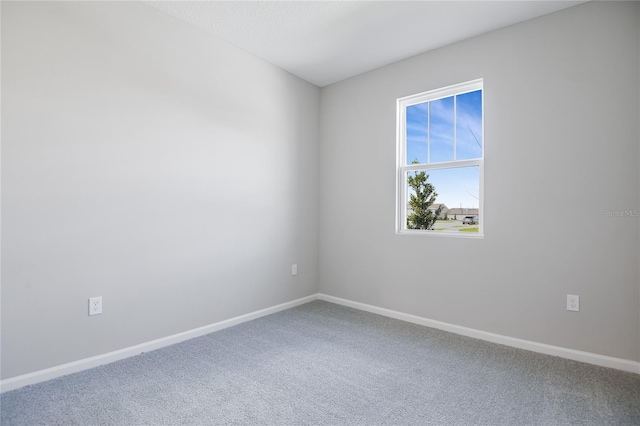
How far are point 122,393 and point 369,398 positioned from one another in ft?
4.59

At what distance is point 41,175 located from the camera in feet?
6.50

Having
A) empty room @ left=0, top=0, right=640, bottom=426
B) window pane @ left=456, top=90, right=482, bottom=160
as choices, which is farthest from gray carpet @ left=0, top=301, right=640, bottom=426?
window pane @ left=456, top=90, right=482, bottom=160

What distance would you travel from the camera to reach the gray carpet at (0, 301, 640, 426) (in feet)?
5.48

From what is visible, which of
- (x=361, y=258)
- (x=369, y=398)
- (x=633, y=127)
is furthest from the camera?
(x=361, y=258)

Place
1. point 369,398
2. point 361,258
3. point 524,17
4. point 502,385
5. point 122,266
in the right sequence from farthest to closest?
point 361,258, point 524,17, point 122,266, point 502,385, point 369,398

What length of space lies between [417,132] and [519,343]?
2013mm

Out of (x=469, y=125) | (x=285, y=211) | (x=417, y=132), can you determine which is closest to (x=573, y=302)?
(x=469, y=125)

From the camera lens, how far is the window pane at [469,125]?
2857mm

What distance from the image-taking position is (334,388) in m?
1.95

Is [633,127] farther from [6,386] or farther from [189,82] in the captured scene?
[6,386]

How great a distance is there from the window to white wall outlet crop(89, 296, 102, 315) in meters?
2.56

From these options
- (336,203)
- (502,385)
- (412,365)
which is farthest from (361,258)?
(502,385)

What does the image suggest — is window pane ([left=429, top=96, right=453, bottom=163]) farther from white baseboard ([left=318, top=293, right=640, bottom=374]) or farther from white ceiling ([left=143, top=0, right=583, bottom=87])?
white baseboard ([left=318, top=293, right=640, bottom=374])

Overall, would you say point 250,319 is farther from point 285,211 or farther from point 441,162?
point 441,162
